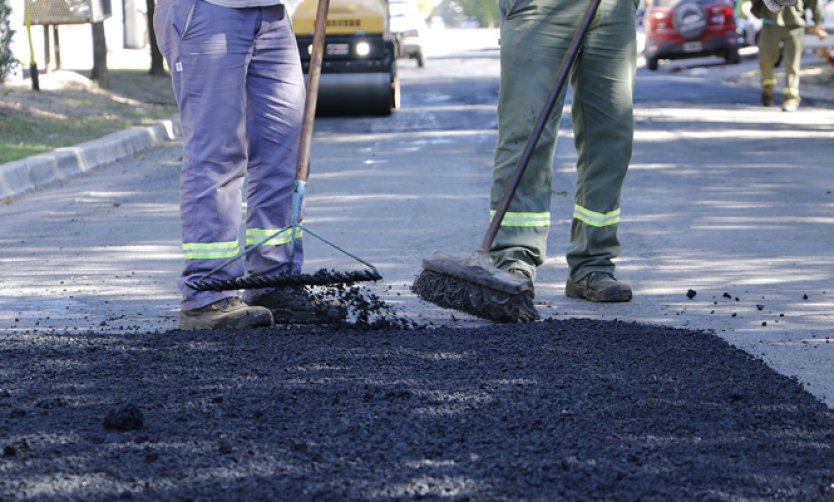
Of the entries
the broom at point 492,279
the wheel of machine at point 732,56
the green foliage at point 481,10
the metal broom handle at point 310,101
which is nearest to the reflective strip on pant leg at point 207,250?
the metal broom handle at point 310,101

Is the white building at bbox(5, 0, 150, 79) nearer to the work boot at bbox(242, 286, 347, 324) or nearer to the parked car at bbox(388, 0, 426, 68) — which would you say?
the parked car at bbox(388, 0, 426, 68)

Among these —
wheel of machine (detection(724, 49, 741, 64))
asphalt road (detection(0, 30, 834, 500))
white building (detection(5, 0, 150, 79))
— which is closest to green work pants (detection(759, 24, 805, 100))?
asphalt road (detection(0, 30, 834, 500))

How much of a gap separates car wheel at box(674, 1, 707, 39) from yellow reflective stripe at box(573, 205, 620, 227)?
21.2 meters

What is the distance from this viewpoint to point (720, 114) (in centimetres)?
1577

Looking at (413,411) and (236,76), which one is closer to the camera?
(413,411)

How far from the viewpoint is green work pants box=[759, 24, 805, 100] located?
16.2 m

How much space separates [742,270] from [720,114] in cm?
977

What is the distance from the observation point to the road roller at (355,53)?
1590cm

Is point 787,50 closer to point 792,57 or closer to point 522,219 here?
point 792,57

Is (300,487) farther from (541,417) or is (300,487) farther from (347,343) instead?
(347,343)

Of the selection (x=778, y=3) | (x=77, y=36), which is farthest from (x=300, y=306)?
(x=77, y=36)

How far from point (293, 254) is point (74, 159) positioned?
6.29 meters

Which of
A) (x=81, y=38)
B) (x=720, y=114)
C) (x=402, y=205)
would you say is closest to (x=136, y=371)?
(x=402, y=205)

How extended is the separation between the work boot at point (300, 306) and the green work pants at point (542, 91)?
33.9 inches
